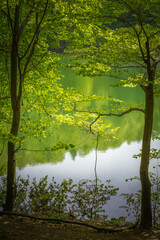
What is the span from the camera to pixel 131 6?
5629 millimetres

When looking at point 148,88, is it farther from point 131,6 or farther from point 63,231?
point 63,231

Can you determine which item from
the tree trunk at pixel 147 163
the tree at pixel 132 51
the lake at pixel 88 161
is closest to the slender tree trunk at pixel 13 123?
the tree at pixel 132 51

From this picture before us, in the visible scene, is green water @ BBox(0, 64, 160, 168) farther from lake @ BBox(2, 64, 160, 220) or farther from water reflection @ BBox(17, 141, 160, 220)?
water reflection @ BBox(17, 141, 160, 220)

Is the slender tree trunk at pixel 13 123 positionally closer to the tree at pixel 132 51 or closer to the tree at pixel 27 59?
the tree at pixel 27 59

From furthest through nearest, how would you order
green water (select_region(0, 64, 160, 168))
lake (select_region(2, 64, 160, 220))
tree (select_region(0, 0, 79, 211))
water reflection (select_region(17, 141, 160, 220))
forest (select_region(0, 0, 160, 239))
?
green water (select_region(0, 64, 160, 168)) < lake (select_region(2, 64, 160, 220)) < water reflection (select_region(17, 141, 160, 220)) < tree (select_region(0, 0, 79, 211)) < forest (select_region(0, 0, 160, 239))

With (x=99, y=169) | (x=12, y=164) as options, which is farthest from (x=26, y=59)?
(x=99, y=169)

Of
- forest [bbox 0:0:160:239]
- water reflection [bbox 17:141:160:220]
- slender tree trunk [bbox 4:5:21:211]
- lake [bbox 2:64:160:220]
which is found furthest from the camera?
lake [bbox 2:64:160:220]

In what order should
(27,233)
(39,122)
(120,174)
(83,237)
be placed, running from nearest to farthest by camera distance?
(27,233)
(83,237)
(39,122)
(120,174)

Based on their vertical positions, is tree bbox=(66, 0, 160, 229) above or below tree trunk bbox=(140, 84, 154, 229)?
above

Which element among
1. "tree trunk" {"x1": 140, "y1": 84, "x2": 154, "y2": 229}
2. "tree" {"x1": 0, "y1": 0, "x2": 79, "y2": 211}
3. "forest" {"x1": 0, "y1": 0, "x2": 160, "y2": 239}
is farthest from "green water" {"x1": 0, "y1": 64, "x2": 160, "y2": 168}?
"tree trunk" {"x1": 140, "y1": 84, "x2": 154, "y2": 229}

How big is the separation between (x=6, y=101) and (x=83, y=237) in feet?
19.2

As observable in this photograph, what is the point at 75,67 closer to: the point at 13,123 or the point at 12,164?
the point at 13,123

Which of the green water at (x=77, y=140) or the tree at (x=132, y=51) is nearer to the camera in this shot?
the tree at (x=132, y=51)

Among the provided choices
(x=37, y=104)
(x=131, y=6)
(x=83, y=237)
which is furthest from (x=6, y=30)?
(x=83, y=237)
